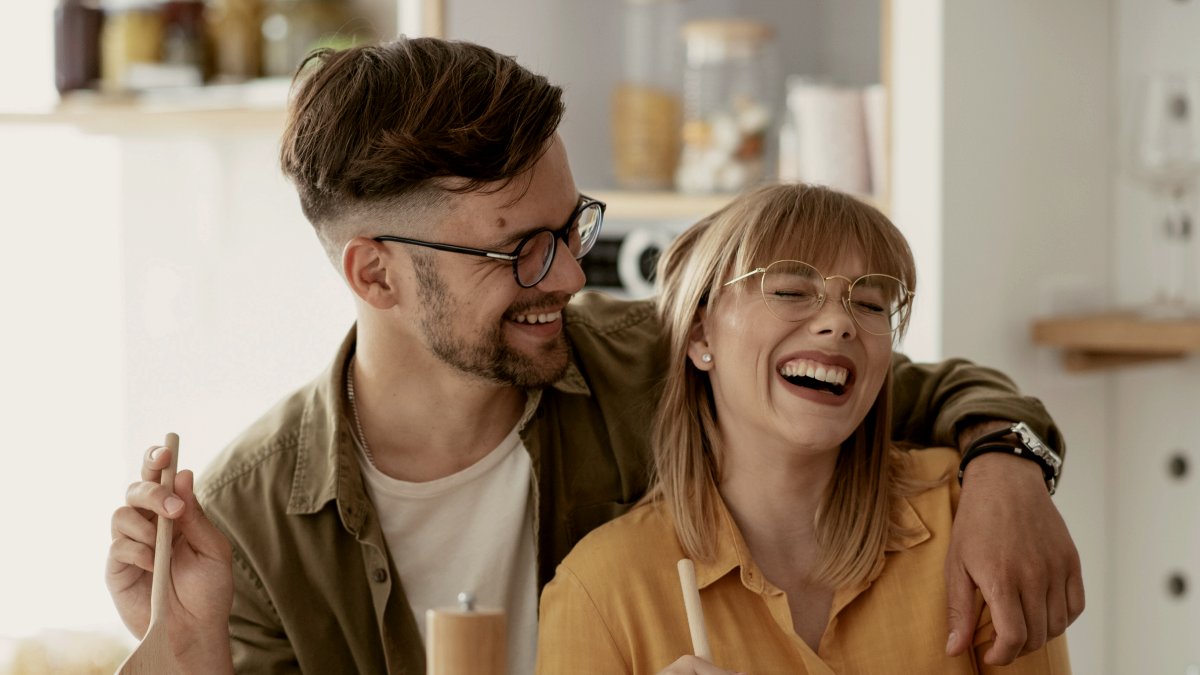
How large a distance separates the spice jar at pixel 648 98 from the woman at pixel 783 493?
937mm

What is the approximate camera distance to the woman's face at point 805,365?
3.97ft

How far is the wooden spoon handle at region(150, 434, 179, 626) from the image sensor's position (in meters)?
1.00

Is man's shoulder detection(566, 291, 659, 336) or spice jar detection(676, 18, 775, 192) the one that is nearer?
man's shoulder detection(566, 291, 659, 336)

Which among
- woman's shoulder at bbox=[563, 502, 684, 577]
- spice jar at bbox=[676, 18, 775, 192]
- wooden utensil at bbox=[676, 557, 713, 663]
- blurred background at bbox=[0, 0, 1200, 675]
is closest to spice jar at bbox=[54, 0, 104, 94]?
blurred background at bbox=[0, 0, 1200, 675]

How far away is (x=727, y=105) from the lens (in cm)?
228

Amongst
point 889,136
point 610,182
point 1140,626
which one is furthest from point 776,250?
point 1140,626

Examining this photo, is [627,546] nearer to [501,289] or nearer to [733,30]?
[501,289]

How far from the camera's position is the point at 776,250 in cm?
126

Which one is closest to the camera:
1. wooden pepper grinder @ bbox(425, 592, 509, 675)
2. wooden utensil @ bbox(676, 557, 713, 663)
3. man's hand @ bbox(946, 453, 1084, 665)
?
wooden pepper grinder @ bbox(425, 592, 509, 675)

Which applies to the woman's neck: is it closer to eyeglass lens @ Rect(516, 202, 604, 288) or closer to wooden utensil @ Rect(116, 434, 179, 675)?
eyeglass lens @ Rect(516, 202, 604, 288)

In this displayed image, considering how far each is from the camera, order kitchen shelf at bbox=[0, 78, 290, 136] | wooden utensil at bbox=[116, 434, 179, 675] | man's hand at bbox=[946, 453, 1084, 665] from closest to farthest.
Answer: wooden utensil at bbox=[116, 434, 179, 675]
man's hand at bbox=[946, 453, 1084, 665]
kitchen shelf at bbox=[0, 78, 290, 136]

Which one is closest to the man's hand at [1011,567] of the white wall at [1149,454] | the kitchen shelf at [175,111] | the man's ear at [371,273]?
the man's ear at [371,273]

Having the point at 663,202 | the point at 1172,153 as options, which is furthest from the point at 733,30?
the point at 1172,153

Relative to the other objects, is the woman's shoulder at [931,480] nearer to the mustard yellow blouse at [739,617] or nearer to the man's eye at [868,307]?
the mustard yellow blouse at [739,617]
